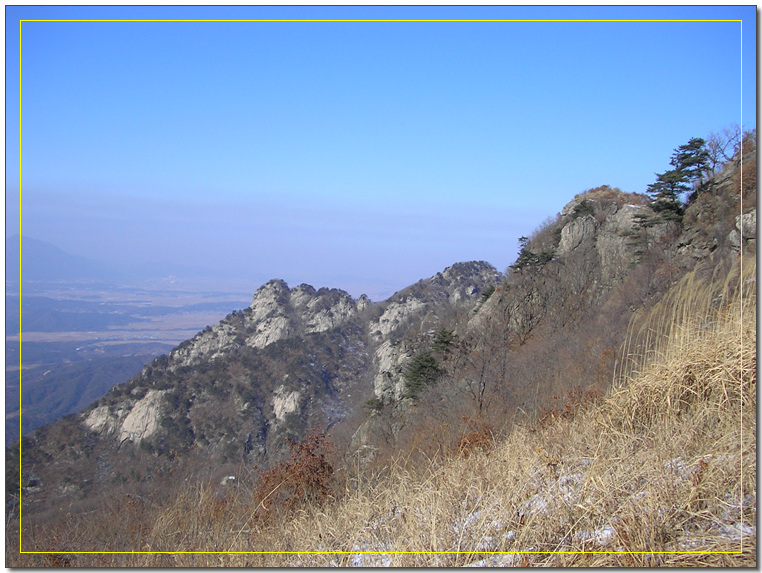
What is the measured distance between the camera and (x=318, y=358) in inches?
2544

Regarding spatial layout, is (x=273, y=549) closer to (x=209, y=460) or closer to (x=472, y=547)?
(x=472, y=547)

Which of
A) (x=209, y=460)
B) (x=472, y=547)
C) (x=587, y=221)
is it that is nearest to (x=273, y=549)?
(x=472, y=547)

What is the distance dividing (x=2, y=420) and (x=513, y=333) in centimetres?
3631

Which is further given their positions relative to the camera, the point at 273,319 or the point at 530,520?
the point at 273,319

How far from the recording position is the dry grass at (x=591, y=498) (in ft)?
13.8

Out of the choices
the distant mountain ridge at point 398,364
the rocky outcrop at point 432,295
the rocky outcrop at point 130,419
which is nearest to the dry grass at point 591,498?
the distant mountain ridge at point 398,364

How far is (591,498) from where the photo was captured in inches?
187

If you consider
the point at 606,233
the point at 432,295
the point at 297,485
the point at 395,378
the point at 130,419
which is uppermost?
the point at 606,233

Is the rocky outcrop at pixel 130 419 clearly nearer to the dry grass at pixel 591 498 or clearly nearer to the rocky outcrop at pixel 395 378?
the rocky outcrop at pixel 395 378

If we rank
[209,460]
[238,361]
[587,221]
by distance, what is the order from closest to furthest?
1. [587,221]
2. [209,460]
3. [238,361]

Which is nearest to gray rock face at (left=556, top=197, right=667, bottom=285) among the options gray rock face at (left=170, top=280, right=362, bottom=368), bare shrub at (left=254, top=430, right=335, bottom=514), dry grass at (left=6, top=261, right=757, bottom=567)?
bare shrub at (left=254, top=430, right=335, bottom=514)

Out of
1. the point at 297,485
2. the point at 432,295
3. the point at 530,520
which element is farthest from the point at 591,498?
the point at 432,295

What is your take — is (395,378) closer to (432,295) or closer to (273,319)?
(432,295)

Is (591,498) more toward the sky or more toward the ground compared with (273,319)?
more toward the sky
